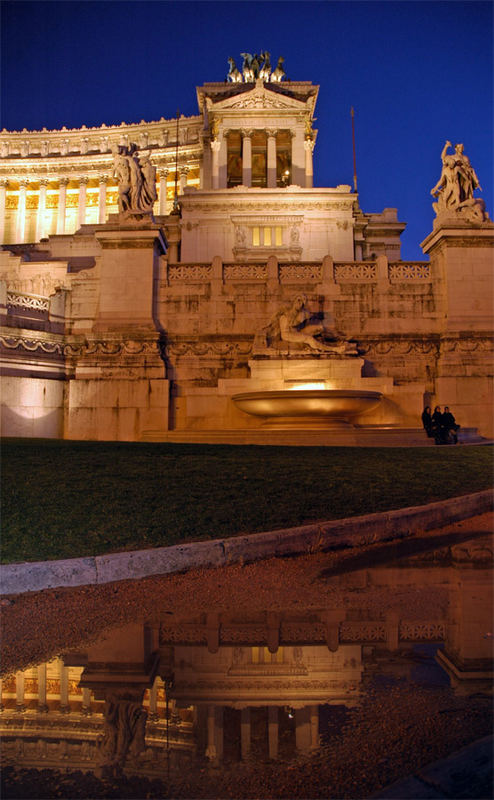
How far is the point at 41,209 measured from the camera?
88688 millimetres

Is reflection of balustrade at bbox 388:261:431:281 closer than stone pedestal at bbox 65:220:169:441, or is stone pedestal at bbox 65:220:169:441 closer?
stone pedestal at bbox 65:220:169:441

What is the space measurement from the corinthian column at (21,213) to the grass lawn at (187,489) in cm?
8243

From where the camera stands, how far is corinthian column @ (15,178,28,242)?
290 ft

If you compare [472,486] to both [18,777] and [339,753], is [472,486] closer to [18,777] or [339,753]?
[339,753]

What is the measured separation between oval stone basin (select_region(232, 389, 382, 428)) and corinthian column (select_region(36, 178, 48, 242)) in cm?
7825

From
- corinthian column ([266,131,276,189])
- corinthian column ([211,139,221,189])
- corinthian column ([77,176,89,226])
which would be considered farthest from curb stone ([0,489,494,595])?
corinthian column ([77,176,89,226])

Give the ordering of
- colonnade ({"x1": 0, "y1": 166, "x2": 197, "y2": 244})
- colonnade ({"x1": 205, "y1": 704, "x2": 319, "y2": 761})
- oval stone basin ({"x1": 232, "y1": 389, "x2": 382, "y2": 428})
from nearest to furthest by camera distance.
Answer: colonnade ({"x1": 205, "y1": 704, "x2": 319, "y2": 761}) < oval stone basin ({"x1": 232, "y1": 389, "x2": 382, "y2": 428}) < colonnade ({"x1": 0, "y1": 166, "x2": 197, "y2": 244})

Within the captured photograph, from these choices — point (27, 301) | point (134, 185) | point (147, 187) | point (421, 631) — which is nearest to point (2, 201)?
point (134, 185)

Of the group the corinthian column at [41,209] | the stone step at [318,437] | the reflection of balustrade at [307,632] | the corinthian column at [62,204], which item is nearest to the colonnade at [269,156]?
the corinthian column at [62,204]

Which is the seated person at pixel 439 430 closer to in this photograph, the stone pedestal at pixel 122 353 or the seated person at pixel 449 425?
the seated person at pixel 449 425

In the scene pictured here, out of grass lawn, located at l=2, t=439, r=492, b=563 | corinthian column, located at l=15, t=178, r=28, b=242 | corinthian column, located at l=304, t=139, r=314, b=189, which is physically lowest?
grass lawn, located at l=2, t=439, r=492, b=563

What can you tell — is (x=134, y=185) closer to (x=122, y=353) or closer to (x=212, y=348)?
(x=122, y=353)

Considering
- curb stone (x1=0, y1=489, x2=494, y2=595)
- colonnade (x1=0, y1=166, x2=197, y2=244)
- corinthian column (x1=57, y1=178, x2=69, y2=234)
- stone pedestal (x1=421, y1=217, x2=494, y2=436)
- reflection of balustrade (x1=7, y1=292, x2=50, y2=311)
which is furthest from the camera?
corinthian column (x1=57, y1=178, x2=69, y2=234)

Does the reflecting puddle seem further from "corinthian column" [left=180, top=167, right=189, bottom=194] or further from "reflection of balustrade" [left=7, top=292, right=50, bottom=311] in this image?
"corinthian column" [left=180, top=167, right=189, bottom=194]
